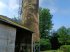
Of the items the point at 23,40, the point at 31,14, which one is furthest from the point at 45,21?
the point at 23,40

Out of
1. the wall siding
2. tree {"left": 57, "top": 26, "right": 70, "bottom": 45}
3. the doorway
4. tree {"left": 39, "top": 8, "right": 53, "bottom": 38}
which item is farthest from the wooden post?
tree {"left": 39, "top": 8, "right": 53, "bottom": 38}

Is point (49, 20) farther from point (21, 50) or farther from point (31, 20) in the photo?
point (21, 50)

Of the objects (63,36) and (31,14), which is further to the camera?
(63,36)

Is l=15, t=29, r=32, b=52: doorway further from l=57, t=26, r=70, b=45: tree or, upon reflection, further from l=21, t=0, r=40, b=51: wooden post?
l=57, t=26, r=70, b=45: tree

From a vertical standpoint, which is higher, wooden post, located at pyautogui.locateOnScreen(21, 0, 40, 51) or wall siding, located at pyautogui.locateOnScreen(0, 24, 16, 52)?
wooden post, located at pyautogui.locateOnScreen(21, 0, 40, 51)

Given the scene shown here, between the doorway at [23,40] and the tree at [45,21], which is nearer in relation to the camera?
the doorway at [23,40]

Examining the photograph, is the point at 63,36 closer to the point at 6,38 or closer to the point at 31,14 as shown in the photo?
the point at 31,14

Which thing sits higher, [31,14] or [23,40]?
[31,14]

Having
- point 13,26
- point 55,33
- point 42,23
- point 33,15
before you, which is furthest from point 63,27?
point 13,26

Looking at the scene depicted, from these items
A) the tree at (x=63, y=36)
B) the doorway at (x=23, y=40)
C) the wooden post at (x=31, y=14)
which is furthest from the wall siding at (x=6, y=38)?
the tree at (x=63, y=36)

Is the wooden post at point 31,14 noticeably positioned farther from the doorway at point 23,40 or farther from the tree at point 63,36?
the tree at point 63,36

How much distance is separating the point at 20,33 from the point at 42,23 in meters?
44.7

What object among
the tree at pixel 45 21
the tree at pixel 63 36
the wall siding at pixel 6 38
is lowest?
the wall siding at pixel 6 38

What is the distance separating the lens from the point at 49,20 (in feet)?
214
